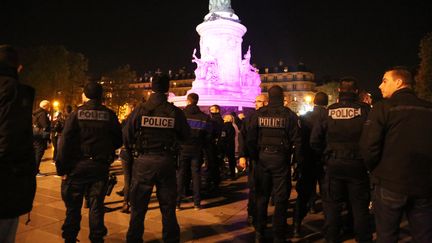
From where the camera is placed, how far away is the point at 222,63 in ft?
74.4

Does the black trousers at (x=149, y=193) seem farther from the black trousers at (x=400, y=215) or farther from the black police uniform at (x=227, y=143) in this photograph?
the black police uniform at (x=227, y=143)

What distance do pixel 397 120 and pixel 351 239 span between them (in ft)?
9.17

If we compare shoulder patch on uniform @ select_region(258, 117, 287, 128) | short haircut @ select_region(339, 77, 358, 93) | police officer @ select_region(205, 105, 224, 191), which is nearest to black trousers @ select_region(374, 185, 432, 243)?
short haircut @ select_region(339, 77, 358, 93)

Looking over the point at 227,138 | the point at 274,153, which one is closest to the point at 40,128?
the point at 227,138

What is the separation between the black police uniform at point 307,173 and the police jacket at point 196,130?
2.20m

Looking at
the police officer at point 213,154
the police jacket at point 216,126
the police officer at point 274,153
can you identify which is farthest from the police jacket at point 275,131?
the police jacket at point 216,126

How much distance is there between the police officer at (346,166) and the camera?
15.0 feet

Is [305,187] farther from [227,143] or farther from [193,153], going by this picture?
[227,143]

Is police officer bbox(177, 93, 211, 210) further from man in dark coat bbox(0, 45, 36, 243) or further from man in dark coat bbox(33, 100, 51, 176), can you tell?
man in dark coat bbox(33, 100, 51, 176)

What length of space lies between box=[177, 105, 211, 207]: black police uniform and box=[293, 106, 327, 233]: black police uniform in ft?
6.98

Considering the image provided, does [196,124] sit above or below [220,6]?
below

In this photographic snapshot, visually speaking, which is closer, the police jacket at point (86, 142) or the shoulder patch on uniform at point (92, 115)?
the police jacket at point (86, 142)

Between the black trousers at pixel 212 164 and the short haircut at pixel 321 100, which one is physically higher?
the short haircut at pixel 321 100

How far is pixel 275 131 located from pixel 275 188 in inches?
33.5
